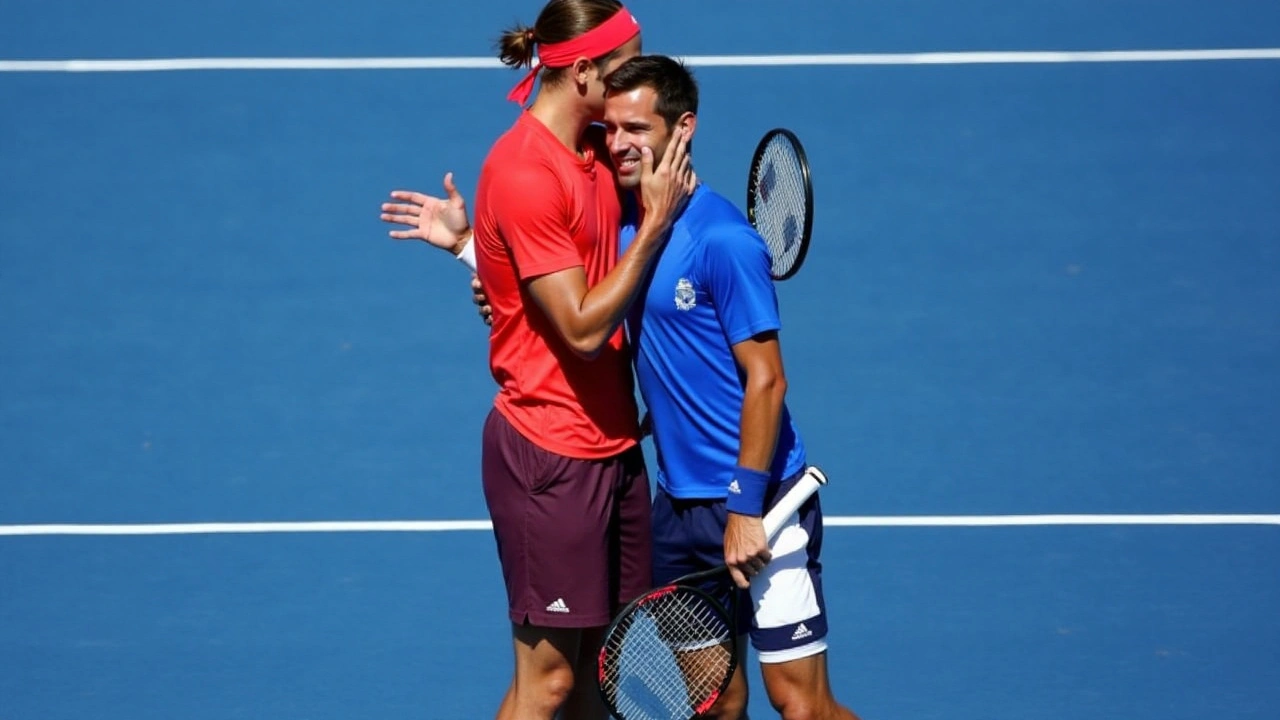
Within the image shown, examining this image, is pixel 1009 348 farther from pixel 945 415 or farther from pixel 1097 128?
pixel 1097 128

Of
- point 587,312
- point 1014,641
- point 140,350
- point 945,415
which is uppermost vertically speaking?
point 587,312

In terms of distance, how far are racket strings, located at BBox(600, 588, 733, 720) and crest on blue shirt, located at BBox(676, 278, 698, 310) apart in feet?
2.34

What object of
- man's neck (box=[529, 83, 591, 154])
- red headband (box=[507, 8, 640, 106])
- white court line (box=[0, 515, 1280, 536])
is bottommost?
white court line (box=[0, 515, 1280, 536])

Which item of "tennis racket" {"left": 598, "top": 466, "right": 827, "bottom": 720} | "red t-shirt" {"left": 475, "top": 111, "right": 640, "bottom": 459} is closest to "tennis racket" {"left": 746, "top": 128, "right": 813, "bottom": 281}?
"red t-shirt" {"left": 475, "top": 111, "right": 640, "bottom": 459}

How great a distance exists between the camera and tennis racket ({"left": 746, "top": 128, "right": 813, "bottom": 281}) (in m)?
4.25

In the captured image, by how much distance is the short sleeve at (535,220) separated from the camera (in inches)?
158

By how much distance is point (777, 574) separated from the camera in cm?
426

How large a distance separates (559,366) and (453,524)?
2.31 meters

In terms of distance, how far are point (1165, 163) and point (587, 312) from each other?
17.3ft

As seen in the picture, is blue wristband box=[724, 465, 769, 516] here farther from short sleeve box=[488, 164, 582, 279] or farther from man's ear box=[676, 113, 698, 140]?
man's ear box=[676, 113, 698, 140]

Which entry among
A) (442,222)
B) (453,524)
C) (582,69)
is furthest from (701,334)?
(453,524)

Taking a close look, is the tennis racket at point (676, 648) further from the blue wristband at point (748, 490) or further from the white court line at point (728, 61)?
the white court line at point (728, 61)

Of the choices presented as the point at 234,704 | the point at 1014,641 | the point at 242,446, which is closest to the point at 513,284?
the point at 234,704

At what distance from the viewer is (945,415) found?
688 cm
